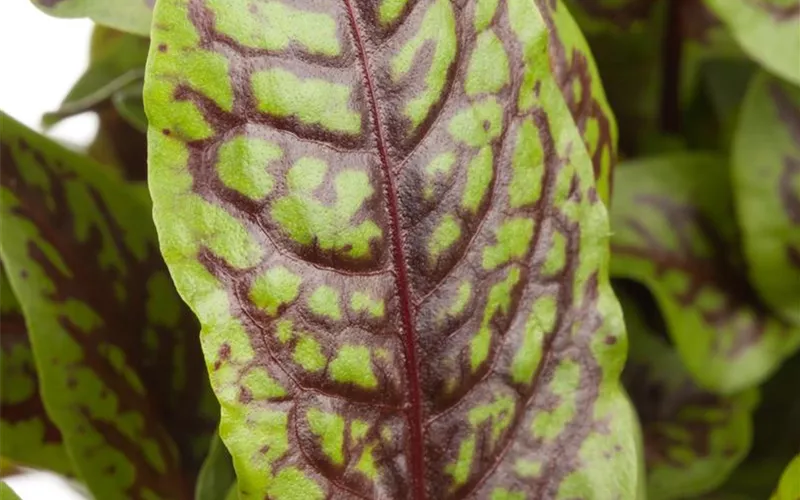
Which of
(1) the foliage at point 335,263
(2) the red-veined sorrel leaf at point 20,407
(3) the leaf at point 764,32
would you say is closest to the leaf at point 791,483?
(1) the foliage at point 335,263

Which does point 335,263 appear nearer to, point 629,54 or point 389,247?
point 389,247

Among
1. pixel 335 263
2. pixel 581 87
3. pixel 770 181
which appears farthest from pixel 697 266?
pixel 335 263

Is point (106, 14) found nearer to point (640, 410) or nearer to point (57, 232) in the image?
point (57, 232)

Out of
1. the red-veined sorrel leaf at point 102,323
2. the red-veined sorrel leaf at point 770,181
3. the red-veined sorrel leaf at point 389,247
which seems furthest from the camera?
the red-veined sorrel leaf at point 770,181

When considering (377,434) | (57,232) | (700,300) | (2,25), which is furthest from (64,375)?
(2,25)

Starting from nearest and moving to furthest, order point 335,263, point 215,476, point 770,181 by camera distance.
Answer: point 335,263 → point 215,476 → point 770,181

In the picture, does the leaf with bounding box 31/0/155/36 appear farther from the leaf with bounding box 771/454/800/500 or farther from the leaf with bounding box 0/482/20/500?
the leaf with bounding box 771/454/800/500

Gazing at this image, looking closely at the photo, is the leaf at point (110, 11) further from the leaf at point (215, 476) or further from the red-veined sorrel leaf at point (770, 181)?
the red-veined sorrel leaf at point (770, 181)

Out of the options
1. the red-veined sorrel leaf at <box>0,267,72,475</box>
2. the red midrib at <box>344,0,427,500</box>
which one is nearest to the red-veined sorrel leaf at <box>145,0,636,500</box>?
the red midrib at <box>344,0,427,500</box>
